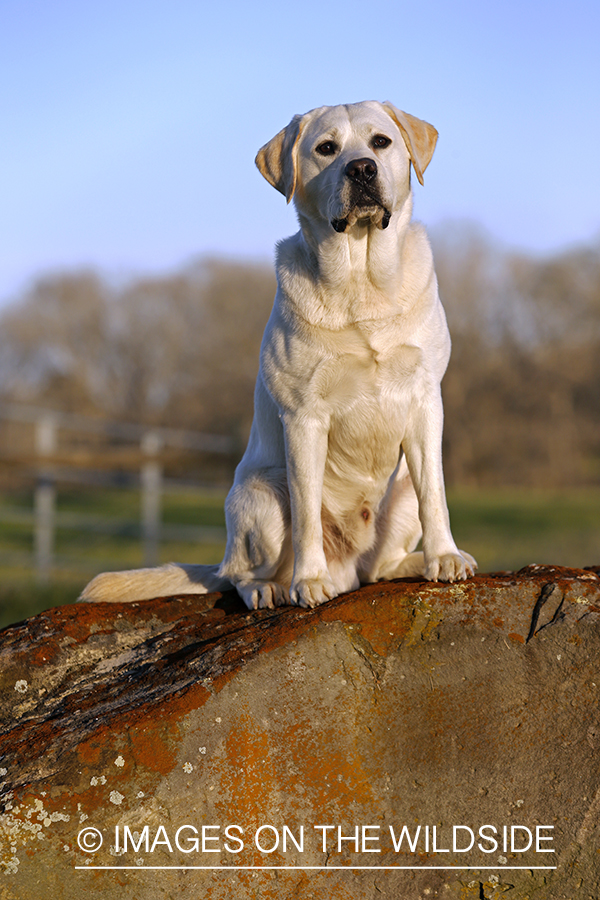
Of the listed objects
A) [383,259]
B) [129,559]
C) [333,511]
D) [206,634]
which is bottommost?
[129,559]

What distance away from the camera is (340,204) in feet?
11.5

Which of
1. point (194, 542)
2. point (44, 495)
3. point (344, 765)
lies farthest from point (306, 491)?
point (194, 542)

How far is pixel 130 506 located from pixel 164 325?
18.3 meters

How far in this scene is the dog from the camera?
139 inches

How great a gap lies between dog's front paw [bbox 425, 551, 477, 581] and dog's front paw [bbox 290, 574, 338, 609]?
1.35 feet

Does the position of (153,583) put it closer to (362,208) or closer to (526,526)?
(362,208)

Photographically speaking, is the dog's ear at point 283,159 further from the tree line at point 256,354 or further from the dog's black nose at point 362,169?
the tree line at point 256,354

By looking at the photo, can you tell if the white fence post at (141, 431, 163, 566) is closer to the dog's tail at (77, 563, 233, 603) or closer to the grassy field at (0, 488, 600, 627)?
the grassy field at (0, 488, 600, 627)

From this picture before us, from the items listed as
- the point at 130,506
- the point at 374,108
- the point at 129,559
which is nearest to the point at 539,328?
the point at 130,506

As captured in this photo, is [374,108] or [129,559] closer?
[374,108]

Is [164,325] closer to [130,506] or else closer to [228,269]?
[228,269]

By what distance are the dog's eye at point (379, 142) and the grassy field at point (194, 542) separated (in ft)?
23.5

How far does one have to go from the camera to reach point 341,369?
3523 mm

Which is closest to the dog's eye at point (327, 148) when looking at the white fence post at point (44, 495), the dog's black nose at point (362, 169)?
the dog's black nose at point (362, 169)
